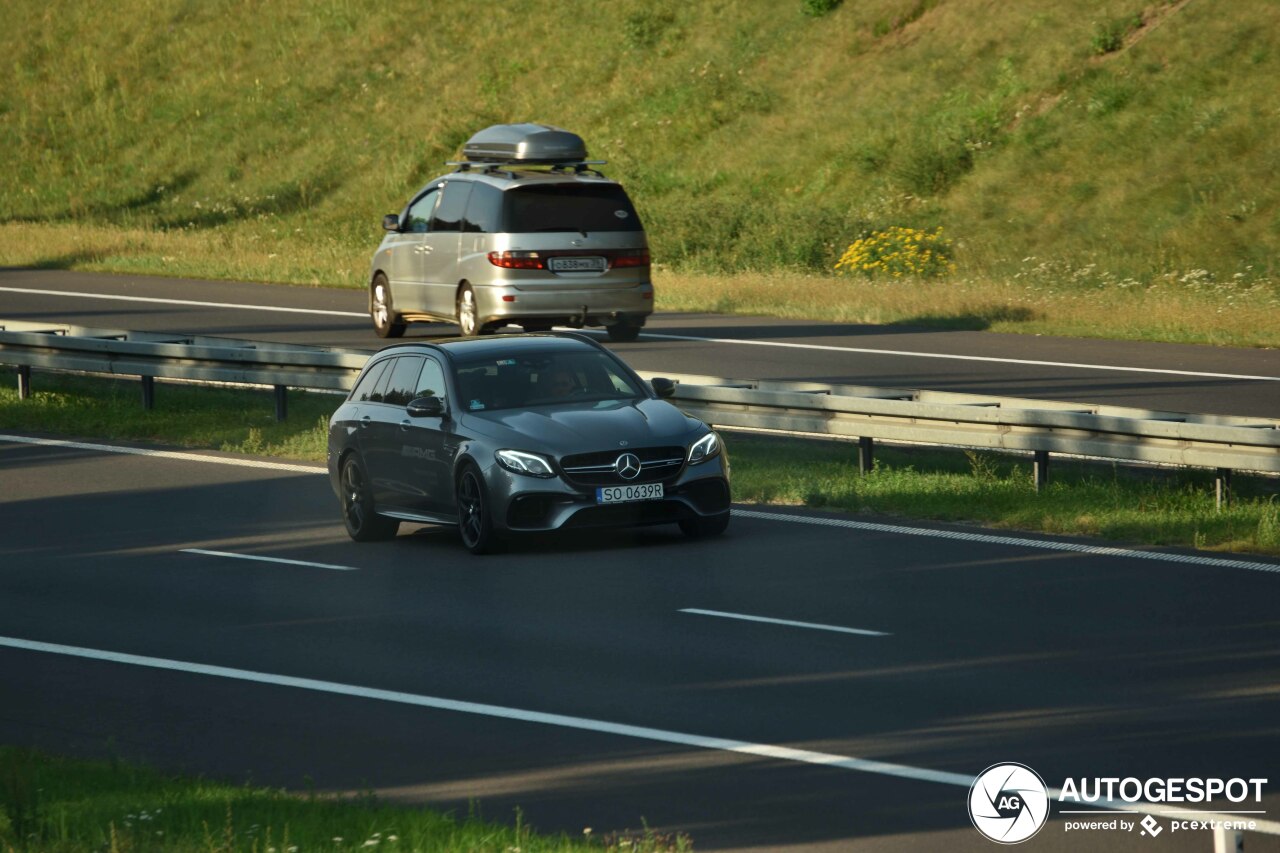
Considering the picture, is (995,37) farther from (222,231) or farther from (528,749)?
(528,749)

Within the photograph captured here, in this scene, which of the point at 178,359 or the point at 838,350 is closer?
the point at 178,359

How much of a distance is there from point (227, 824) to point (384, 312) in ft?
69.6

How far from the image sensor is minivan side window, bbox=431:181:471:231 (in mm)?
26234

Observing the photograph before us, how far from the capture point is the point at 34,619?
11922 millimetres

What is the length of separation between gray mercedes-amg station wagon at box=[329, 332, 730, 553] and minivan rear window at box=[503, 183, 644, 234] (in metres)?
9.58

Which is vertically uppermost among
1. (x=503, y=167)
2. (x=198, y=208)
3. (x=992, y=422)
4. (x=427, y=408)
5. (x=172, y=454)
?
(x=503, y=167)

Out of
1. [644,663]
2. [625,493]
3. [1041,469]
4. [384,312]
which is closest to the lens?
[644,663]

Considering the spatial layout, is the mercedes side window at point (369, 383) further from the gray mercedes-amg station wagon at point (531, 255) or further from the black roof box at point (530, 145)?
the black roof box at point (530, 145)

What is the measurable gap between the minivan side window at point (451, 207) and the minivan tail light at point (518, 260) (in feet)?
3.43

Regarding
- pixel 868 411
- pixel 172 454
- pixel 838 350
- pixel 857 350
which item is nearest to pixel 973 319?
pixel 857 350

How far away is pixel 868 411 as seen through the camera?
16.7 m

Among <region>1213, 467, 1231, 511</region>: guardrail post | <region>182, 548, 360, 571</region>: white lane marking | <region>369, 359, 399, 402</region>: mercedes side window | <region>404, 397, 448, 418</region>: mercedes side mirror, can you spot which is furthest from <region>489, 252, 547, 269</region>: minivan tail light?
<region>1213, 467, 1231, 511</region>: guardrail post

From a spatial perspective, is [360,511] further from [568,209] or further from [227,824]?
[568,209]

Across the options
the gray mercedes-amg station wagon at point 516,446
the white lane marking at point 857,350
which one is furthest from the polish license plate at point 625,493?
the white lane marking at point 857,350
